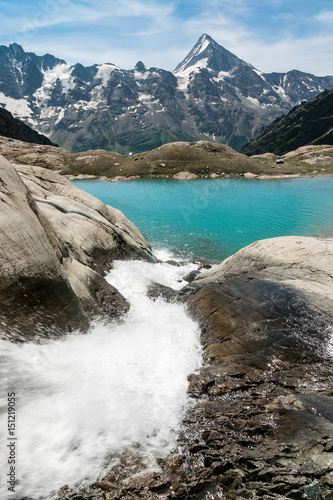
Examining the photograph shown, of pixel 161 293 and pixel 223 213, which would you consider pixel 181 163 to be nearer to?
pixel 223 213

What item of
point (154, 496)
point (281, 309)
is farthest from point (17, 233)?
point (281, 309)

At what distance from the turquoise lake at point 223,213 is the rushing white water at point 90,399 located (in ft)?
71.7

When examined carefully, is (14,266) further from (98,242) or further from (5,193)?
(98,242)

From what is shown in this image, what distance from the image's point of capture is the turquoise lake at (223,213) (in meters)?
37.4

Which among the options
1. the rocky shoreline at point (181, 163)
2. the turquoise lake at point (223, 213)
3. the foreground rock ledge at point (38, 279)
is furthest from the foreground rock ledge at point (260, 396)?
the rocky shoreline at point (181, 163)

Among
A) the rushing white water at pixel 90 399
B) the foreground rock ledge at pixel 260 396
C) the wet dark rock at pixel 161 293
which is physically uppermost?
the foreground rock ledge at pixel 260 396

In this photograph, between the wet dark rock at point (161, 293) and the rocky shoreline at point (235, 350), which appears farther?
the wet dark rock at point (161, 293)

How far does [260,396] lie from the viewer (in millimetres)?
8508

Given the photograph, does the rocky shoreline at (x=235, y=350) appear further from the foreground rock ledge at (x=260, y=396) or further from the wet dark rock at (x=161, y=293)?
the wet dark rock at (x=161, y=293)

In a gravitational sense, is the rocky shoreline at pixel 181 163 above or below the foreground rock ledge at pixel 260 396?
above

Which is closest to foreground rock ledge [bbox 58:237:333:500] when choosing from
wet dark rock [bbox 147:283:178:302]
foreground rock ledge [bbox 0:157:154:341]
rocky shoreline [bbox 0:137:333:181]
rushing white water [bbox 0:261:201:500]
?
rushing white water [bbox 0:261:201:500]

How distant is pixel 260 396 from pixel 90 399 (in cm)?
544

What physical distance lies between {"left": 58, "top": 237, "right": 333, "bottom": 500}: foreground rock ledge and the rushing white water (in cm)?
54

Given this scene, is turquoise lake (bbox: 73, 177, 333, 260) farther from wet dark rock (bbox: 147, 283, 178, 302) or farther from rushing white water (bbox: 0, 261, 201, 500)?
rushing white water (bbox: 0, 261, 201, 500)
